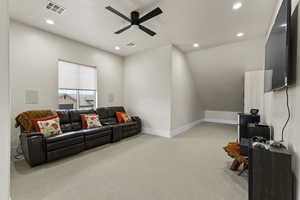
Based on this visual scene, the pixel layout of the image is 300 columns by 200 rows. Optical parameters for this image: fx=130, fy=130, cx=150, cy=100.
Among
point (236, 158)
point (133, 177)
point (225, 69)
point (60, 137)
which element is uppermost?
point (225, 69)

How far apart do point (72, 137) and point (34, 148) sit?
0.65m

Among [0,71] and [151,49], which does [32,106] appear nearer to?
[0,71]

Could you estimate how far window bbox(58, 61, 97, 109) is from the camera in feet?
14.3

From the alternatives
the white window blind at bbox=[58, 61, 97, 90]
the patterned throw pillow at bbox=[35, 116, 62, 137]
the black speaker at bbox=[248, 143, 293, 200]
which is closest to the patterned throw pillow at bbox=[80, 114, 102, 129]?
the patterned throw pillow at bbox=[35, 116, 62, 137]

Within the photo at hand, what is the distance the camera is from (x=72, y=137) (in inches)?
115

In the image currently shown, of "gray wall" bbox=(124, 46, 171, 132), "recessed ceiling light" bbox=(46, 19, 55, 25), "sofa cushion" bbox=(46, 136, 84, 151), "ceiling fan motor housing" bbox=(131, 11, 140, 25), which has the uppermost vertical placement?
"recessed ceiling light" bbox=(46, 19, 55, 25)

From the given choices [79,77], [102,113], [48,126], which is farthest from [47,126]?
[79,77]

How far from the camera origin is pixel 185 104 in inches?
203

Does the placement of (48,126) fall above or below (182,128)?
above

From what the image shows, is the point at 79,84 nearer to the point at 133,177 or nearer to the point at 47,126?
the point at 47,126

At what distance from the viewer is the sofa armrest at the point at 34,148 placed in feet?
7.75

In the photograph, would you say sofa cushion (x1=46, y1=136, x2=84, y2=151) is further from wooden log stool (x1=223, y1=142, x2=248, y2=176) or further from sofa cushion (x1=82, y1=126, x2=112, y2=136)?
wooden log stool (x1=223, y1=142, x2=248, y2=176)

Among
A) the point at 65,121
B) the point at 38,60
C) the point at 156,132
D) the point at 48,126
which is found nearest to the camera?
the point at 48,126

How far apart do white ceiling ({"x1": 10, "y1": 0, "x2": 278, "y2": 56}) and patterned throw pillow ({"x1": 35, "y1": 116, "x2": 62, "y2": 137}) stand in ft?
7.32
